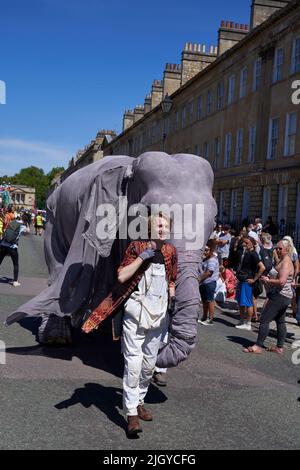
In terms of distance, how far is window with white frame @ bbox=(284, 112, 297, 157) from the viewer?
2395 cm

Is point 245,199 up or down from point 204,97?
down

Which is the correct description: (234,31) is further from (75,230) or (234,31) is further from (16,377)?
(16,377)

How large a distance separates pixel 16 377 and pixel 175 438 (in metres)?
2.05

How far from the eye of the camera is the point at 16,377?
218 inches

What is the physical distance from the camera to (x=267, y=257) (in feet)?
35.6

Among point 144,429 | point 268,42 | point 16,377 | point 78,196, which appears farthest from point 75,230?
point 268,42

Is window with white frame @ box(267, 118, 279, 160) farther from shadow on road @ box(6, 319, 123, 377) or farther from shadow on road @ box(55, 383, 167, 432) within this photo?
shadow on road @ box(55, 383, 167, 432)

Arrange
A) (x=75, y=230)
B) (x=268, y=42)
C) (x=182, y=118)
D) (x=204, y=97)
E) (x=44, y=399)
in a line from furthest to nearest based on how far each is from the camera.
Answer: (x=182, y=118) → (x=204, y=97) → (x=268, y=42) → (x=75, y=230) → (x=44, y=399)

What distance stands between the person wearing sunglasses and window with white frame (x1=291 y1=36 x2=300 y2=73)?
18.0 metres

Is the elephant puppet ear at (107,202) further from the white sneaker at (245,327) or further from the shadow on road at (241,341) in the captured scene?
the white sneaker at (245,327)

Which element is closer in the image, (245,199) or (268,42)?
(268,42)

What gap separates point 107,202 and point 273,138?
2073cm

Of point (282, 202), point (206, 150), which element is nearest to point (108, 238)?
point (282, 202)

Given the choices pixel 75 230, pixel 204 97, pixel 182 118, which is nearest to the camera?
pixel 75 230
